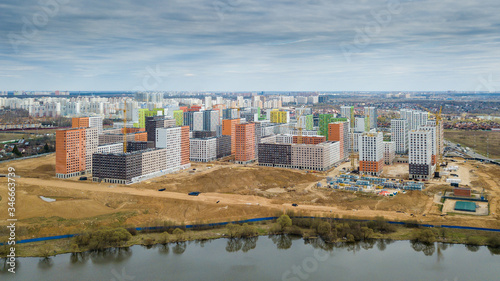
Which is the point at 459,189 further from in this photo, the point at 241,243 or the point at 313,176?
the point at 241,243

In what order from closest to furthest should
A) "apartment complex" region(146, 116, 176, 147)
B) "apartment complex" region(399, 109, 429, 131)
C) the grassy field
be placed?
"apartment complex" region(146, 116, 176, 147)
the grassy field
"apartment complex" region(399, 109, 429, 131)

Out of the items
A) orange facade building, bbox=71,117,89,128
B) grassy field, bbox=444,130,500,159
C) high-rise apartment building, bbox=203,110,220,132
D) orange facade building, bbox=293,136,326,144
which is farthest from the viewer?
high-rise apartment building, bbox=203,110,220,132

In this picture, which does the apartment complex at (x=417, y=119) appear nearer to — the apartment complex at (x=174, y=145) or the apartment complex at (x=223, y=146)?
the apartment complex at (x=223, y=146)

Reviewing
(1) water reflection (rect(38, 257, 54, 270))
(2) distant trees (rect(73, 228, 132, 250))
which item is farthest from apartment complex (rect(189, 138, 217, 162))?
(1) water reflection (rect(38, 257, 54, 270))

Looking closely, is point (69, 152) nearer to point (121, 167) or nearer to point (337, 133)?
point (121, 167)

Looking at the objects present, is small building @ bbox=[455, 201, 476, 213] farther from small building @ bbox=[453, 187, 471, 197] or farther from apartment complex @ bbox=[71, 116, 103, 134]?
apartment complex @ bbox=[71, 116, 103, 134]

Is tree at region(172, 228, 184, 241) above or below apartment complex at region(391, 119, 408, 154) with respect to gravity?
below

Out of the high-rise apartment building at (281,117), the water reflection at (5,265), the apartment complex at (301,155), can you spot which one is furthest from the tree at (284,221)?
the high-rise apartment building at (281,117)

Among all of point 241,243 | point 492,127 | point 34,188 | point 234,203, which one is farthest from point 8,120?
point 492,127
